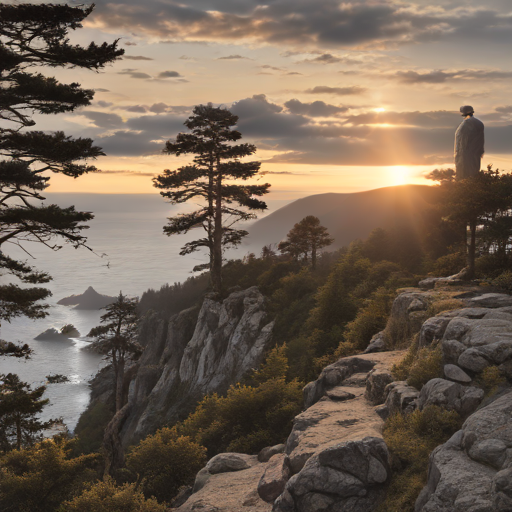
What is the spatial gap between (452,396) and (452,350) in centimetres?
148

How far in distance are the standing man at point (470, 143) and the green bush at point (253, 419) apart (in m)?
12.5

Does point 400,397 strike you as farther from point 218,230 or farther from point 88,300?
point 88,300

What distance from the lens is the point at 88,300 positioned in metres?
172

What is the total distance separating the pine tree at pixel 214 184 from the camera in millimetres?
31109

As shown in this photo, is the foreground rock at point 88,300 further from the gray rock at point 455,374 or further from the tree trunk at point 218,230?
the gray rock at point 455,374

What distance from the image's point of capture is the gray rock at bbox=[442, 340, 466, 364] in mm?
9771

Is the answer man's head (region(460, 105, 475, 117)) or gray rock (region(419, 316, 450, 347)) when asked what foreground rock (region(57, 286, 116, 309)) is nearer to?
man's head (region(460, 105, 475, 117))

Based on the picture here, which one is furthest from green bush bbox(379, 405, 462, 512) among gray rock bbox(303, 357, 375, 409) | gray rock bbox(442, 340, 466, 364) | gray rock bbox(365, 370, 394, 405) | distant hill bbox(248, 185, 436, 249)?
distant hill bbox(248, 185, 436, 249)

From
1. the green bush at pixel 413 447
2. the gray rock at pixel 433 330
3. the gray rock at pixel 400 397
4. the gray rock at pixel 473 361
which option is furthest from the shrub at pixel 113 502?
the gray rock at pixel 473 361

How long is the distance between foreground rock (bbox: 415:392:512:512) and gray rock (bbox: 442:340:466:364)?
2056 mm

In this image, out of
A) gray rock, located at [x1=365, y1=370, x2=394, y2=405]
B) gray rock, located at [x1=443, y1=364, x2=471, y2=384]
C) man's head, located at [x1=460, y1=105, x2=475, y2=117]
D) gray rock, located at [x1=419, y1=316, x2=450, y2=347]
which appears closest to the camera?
gray rock, located at [x1=443, y1=364, x2=471, y2=384]

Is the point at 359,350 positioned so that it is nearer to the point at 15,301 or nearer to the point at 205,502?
the point at 205,502

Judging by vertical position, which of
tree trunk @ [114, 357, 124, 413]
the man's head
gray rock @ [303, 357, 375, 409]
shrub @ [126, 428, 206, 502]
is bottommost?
tree trunk @ [114, 357, 124, 413]

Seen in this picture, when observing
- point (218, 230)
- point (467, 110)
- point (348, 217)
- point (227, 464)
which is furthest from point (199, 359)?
point (348, 217)
